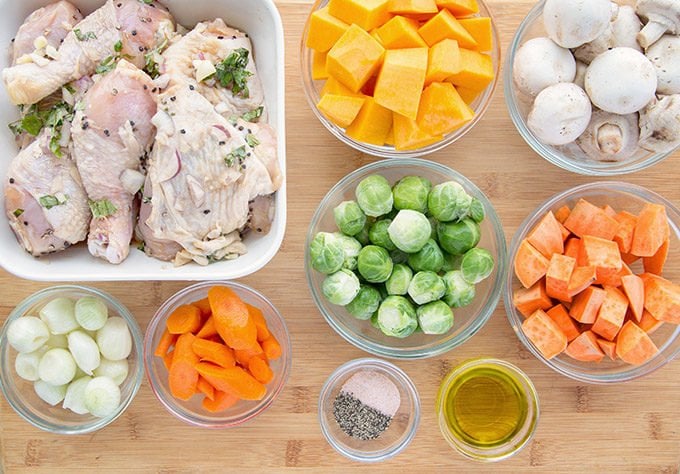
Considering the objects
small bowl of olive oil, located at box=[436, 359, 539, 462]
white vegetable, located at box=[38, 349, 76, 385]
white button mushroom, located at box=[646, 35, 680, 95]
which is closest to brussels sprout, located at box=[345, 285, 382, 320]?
small bowl of olive oil, located at box=[436, 359, 539, 462]

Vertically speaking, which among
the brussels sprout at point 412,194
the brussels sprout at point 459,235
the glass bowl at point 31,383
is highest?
the brussels sprout at point 412,194

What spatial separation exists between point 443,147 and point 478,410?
0.79 m

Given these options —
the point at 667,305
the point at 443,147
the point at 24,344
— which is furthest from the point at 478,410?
the point at 24,344

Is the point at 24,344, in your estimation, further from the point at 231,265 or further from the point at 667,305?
the point at 667,305

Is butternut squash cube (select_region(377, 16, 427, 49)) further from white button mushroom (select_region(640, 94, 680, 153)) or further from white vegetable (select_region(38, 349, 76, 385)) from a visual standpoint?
white vegetable (select_region(38, 349, 76, 385))

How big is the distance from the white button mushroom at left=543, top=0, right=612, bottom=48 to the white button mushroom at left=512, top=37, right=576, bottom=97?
3 centimetres

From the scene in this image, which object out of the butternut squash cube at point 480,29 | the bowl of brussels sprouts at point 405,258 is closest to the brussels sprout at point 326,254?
the bowl of brussels sprouts at point 405,258

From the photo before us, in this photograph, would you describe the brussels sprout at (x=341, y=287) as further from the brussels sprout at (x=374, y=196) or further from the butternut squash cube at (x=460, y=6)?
the butternut squash cube at (x=460, y=6)

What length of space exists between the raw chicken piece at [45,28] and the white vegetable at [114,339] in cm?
72

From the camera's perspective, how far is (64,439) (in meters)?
2.16

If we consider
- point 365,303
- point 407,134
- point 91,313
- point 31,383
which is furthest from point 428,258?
point 31,383

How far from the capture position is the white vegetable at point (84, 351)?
1979mm

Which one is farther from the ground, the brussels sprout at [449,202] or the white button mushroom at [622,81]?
the white button mushroom at [622,81]

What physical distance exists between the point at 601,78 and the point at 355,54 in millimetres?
617
